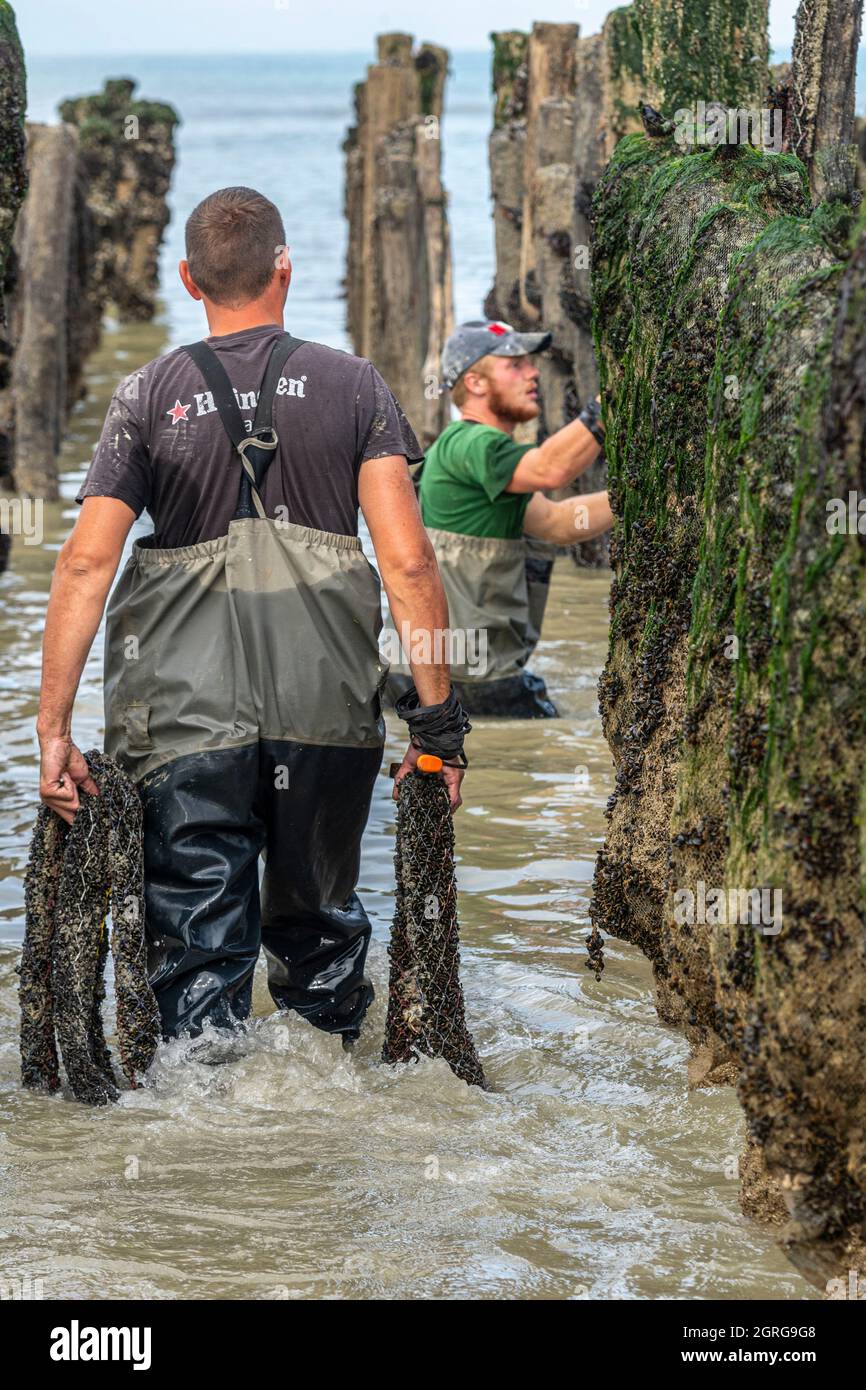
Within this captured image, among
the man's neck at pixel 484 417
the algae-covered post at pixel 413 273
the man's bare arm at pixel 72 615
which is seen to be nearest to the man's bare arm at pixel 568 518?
the man's neck at pixel 484 417

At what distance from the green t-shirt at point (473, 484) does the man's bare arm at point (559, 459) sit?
0.37 ft

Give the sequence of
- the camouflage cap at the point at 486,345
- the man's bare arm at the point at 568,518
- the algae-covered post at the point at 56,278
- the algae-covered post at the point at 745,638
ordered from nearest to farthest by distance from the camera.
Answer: the algae-covered post at the point at 745,638 → the man's bare arm at the point at 568,518 → the camouflage cap at the point at 486,345 → the algae-covered post at the point at 56,278

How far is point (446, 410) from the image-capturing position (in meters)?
14.8

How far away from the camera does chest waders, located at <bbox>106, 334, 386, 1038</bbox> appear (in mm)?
5113

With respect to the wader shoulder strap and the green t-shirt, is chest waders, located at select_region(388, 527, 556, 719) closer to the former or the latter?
the green t-shirt

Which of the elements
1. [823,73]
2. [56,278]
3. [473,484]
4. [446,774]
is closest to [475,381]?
[473,484]

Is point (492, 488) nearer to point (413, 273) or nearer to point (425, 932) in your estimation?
point (425, 932)

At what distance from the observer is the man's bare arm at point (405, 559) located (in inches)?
201

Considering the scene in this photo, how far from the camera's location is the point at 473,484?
337 inches

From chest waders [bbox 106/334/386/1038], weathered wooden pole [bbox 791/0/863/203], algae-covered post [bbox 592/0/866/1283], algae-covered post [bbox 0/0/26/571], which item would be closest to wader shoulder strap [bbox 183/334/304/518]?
chest waders [bbox 106/334/386/1038]

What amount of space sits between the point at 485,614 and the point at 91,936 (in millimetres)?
3772

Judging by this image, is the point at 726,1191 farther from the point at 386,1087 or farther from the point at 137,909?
the point at 137,909

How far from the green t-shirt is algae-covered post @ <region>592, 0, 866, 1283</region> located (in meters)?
2.18

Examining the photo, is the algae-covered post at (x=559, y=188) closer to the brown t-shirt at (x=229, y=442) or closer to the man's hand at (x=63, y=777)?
the brown t-shirt at (x=229, y=442)
